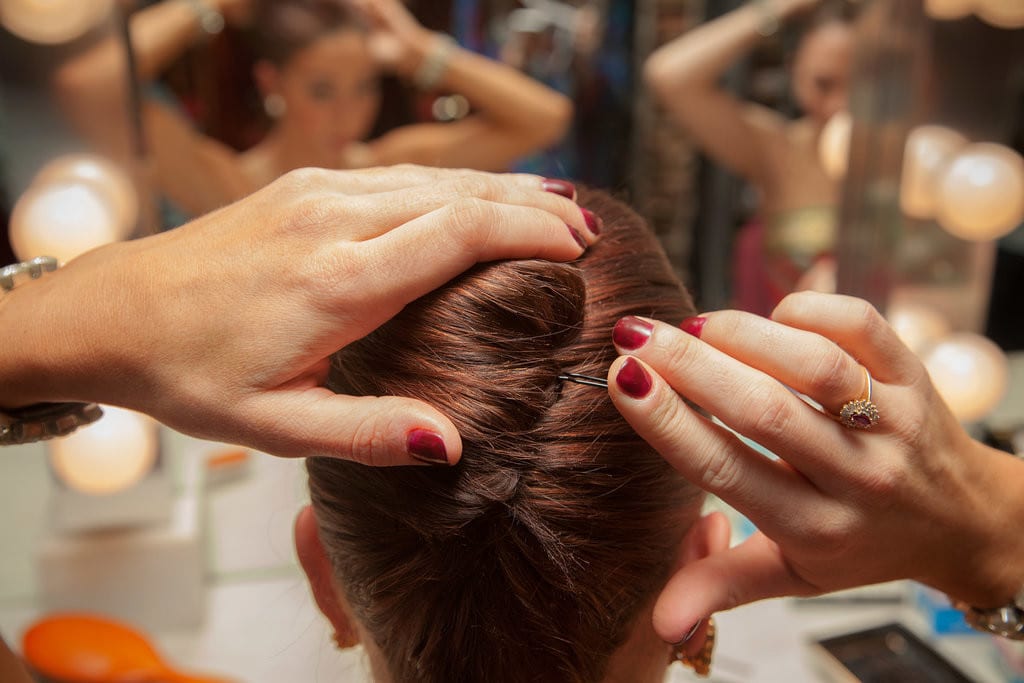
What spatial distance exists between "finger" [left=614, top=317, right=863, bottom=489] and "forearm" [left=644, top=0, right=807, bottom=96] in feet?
2.47

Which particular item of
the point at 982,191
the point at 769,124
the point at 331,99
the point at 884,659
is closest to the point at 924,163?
the point at 982,191

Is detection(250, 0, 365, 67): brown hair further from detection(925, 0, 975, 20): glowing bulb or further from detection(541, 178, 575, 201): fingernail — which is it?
detection(925, 0, 975, 20): glowing bulb

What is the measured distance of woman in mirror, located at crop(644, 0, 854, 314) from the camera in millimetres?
1072

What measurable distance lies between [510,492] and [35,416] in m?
0.36

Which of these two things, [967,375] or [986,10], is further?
[967,375]

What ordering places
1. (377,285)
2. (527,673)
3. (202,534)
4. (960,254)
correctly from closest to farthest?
(377,285) → (527,673) → (202,534) → (960,254)

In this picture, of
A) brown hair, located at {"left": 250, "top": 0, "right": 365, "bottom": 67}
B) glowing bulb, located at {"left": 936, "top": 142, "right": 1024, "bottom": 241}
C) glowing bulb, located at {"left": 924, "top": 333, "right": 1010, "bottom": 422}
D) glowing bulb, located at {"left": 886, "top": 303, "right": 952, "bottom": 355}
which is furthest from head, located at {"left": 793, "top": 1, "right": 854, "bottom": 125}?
brown hair, located at {"left": 250, "top": 0, "right": 365, "bottom": 67}

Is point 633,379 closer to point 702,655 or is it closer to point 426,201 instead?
point 426,201

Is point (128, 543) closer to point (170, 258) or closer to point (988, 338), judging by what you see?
point (170, 258)

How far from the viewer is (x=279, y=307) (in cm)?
40

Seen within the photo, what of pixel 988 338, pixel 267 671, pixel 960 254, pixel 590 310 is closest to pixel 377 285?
pixel 590 310

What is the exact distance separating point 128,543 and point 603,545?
787mm

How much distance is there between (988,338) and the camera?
1263mm

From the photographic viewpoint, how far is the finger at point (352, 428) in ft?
1.33
